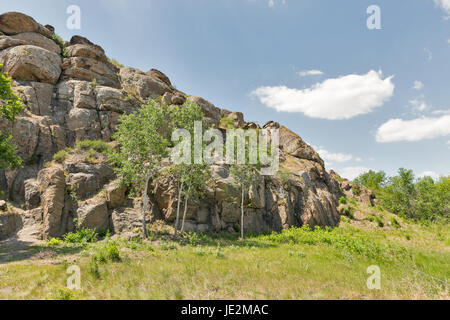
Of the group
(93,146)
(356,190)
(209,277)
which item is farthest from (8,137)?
(356,190)

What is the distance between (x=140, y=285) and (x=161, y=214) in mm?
15801

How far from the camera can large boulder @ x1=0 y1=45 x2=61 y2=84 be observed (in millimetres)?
28203

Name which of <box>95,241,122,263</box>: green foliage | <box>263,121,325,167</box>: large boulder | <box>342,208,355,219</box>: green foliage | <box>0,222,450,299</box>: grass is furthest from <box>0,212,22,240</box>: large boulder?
<box>342,208,355,219</box>: green foliage

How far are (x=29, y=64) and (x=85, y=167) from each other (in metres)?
20.2

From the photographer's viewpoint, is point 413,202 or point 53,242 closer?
point 53,242

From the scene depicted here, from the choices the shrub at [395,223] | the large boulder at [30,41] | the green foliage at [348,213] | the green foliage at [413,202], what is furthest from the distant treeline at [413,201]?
the large boulder at [30,41]

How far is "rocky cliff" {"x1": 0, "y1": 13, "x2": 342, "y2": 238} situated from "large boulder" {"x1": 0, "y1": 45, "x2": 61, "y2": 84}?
0.11 m

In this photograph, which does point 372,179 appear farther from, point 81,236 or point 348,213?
point 81,236

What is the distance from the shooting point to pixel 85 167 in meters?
22.2

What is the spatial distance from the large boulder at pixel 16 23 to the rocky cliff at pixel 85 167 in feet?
0.46
